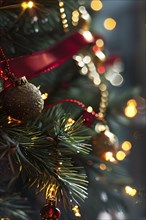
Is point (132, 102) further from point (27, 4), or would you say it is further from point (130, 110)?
point (27, 4)

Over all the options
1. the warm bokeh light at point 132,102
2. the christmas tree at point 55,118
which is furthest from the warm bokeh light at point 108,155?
the warm bokeh light at point 132,102

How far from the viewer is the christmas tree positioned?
421 millimetres

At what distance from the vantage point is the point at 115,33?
1.92 metres

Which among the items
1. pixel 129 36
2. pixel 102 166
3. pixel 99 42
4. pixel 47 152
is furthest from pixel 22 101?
pixel 129 36

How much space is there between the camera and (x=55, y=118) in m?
0.46

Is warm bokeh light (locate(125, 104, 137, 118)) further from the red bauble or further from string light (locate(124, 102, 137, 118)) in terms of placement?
the red bauble

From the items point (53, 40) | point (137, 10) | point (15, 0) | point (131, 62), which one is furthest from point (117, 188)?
point (137, 10)

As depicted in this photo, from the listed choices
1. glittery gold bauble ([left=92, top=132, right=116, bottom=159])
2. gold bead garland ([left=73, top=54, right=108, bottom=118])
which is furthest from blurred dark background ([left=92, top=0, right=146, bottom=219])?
glittery gold bauble ([left=92, top=132, right=116, bottom=159])

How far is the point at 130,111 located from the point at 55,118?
1.10ft

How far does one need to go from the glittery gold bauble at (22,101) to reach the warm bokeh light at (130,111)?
369mm

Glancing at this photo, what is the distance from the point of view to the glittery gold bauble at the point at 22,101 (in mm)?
410

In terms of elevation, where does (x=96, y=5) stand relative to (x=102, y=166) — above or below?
above

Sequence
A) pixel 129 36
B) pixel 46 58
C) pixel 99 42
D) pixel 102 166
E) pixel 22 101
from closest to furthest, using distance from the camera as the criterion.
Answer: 1. pixel 22 101
2. pixel 46 58
3. pixel 102 166
4. pixel 99 42
5. pixel 129 36

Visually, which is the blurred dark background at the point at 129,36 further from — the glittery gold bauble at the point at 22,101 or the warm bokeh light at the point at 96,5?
the glittery gold bauble at the point at 22,101
